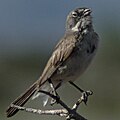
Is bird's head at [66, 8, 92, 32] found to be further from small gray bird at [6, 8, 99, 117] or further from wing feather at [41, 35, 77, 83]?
wing feather at [41, 35, 77, 83]

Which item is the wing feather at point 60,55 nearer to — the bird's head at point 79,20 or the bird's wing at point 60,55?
the bird's wing at point 60,55

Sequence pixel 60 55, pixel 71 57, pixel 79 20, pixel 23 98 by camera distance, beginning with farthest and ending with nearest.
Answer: pixel 79 20 → pixel 60 55 → pixel 71 57 → pixel 23 98

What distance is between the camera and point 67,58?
7152 mm

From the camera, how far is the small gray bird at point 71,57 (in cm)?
701

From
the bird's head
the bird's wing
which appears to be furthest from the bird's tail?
the bird's head

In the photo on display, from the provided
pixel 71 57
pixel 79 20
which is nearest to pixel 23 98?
pixel 71 57

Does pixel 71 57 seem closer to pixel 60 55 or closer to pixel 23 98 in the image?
pixel 60 55

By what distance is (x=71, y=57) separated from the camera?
7133 millimetres

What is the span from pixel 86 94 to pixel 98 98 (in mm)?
10410

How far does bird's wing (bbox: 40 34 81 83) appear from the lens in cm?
714

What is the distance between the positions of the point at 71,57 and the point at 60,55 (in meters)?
0.17

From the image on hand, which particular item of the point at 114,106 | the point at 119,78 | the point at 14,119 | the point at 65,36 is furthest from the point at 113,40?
the point at 65,36

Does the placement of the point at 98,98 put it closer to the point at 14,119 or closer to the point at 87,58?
the point at 14,119

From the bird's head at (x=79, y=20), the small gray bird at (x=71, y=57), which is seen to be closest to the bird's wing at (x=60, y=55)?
the small gray bird at (x=71, y=57)
